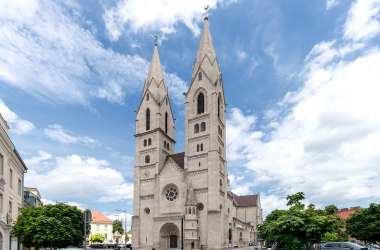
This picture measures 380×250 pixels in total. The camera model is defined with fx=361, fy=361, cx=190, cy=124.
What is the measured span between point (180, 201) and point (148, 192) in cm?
834

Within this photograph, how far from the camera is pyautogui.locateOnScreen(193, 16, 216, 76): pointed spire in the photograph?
7566 cm

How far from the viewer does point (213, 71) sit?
241 ft

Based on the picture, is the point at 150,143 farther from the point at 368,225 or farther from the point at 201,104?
the point at 368,225

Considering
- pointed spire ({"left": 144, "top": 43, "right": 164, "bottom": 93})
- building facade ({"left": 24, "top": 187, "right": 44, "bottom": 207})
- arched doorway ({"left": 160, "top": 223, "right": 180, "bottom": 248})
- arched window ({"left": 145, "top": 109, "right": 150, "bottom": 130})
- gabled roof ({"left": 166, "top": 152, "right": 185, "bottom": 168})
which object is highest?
pointed spire ({"left": 144, "top": 43, "right": 164, "bottom": 93})

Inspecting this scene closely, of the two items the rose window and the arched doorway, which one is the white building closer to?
the arched doorway

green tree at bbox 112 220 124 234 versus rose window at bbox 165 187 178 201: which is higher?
rose window at bbox 165 187 178 201

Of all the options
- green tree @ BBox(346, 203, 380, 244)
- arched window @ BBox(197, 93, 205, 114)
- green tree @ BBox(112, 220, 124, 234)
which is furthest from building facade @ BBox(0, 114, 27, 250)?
green tree @ BBox(112, 220, 124, 234)

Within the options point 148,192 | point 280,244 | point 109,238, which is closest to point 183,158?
point 148,192

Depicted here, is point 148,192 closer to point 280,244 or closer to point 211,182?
point 211,182

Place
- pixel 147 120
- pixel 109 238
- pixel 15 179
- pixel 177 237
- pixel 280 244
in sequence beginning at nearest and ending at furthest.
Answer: pixel 280 244 < pixel 15 179 < pixel 177 237 < pixel 147 120 < pixel 109 238

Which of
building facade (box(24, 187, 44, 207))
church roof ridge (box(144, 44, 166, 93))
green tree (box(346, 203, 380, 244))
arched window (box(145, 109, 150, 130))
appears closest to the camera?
green tree (box(346, 203, 380, 244))

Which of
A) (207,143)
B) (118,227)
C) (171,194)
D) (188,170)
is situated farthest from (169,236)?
(118,227)

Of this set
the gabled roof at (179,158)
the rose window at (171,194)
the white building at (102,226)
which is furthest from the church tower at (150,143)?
the white building at (102,226)

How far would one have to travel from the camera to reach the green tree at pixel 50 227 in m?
28.1
